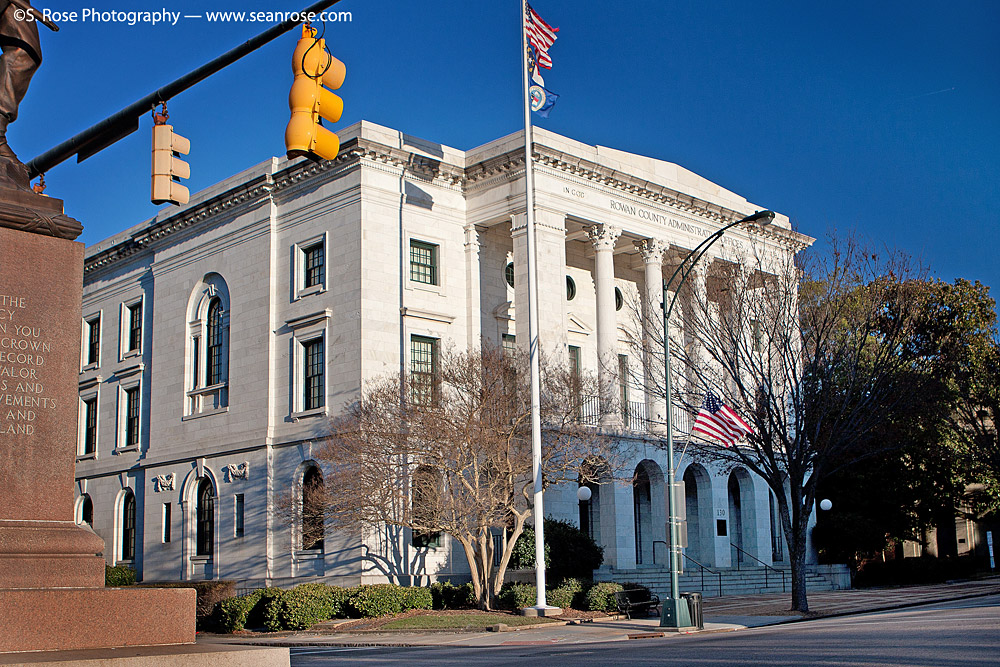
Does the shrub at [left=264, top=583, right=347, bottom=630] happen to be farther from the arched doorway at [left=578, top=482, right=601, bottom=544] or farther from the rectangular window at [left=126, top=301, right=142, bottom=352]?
the rectangular window at [left=126, top=301, right=142, bottom=352]

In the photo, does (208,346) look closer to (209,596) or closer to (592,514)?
(209,596)

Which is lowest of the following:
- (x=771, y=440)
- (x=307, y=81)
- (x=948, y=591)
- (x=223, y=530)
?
(x=948, y=591)

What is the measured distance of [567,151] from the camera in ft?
133

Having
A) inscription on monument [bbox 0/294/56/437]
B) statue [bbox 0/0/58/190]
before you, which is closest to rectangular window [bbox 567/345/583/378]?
statue [bbox 0/0/58/190]

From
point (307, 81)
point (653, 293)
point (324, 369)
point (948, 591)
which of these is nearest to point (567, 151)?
point (653, 293)

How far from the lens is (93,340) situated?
53.2 m

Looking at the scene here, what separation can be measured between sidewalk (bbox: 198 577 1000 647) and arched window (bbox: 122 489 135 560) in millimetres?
17525

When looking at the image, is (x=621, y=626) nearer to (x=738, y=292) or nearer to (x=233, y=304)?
(x=738, y=292)

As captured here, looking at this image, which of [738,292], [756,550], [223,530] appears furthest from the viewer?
[756,550]

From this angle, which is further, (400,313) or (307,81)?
(400,313)

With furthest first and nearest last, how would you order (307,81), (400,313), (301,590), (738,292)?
(400,313) → (738,292) → (301,590) → (307,81)

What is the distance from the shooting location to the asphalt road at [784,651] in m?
14.1

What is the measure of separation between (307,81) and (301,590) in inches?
973

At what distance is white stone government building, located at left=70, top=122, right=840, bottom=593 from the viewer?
125ft
